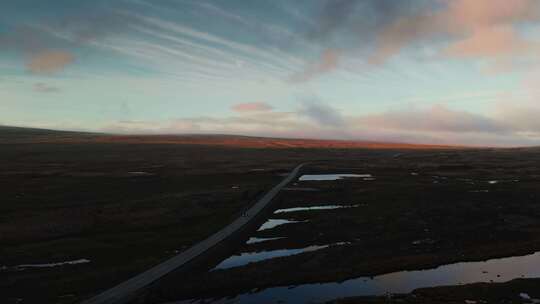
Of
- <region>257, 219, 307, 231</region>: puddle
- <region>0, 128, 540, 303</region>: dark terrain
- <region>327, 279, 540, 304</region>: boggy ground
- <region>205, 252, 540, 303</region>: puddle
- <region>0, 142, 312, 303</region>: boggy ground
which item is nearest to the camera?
<region>327, 279, 540, 304</region>: boggy ground

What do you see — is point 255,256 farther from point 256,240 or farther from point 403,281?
point 403,281

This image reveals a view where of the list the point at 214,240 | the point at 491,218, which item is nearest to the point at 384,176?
the point at 491,218

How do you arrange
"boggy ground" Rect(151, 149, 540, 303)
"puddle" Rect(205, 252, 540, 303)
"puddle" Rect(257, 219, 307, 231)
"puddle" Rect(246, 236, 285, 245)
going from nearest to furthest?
"puddle" Rect(205, 252, 540, 303) < "boggy ground" Rect(151, 149, 540, 303) < "puddle" Rect(246, 236, 285, 245) < "puddle" Rect(257, 219, 307, 231)

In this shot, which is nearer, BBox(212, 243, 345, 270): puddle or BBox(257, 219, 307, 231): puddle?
BBox(212, 243, 345, 270): puddle

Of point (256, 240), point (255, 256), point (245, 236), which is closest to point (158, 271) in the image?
point (255, 256)

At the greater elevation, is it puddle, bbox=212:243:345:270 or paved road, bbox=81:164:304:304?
paved road, bbox=81:164:304:304

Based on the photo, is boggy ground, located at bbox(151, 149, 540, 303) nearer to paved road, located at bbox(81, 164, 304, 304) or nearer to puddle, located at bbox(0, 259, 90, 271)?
paved road, located at bbox(81, 164, 304, 304)

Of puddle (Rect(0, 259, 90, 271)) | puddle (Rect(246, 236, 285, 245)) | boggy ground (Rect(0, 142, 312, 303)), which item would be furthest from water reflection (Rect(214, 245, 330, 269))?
puddle (Rect(0, 259, 90, 271))
